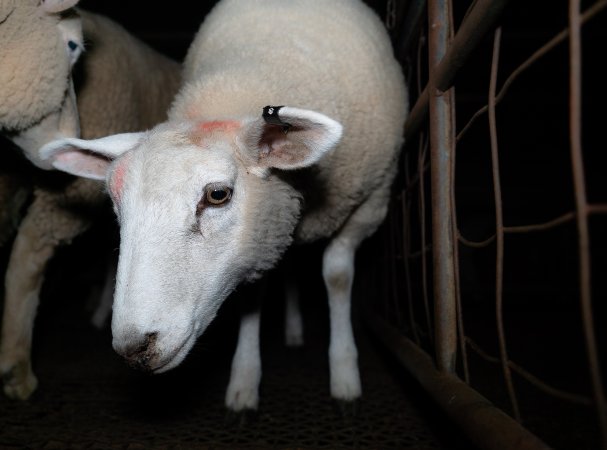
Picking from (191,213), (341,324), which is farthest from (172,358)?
(341,324)

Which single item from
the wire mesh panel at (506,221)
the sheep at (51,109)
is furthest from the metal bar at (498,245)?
the sheep at (51,109)

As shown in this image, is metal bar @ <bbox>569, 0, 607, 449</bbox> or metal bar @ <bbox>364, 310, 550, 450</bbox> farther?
metal bar @ <bbox>364, 310, 550, 450</bbox>

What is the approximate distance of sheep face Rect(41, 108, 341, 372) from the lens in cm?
129

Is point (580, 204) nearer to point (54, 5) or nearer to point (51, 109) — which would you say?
Result: point (51, 109)

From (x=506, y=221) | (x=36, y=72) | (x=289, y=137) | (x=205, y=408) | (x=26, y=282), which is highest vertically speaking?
(x=36, y=72)

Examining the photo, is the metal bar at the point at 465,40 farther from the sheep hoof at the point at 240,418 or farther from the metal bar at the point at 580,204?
the sheep hoof at the point at 240,418

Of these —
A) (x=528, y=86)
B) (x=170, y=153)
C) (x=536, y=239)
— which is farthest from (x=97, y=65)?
(x=536, y=239)

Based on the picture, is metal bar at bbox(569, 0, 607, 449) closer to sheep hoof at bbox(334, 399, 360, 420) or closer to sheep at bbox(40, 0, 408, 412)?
sheep at bbox(40, 0, 408, 412)

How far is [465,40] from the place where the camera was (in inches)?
55.4

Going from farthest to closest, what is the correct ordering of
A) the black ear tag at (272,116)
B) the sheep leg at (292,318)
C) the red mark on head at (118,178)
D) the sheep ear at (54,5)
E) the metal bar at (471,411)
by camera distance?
the sheep leg at (292,318), the sheep ear at (54,5), the red mark on head at (118,178), the black ear tag at (272,116), the metal bar at (471,411)

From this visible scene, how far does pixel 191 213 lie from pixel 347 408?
46.6 inches

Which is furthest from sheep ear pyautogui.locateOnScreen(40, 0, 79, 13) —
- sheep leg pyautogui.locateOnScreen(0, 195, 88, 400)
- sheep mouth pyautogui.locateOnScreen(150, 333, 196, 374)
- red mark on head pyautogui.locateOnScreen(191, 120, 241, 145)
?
sheep mouth pyautogui.locateOnScreen(150, 333, 196, 374)

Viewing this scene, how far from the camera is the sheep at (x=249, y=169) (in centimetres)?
134

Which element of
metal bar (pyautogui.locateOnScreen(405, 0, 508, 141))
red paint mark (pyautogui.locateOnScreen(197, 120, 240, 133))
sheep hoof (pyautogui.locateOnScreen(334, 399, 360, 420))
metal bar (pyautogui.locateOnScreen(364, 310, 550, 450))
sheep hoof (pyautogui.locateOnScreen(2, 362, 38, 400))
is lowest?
sheep hoof (pyautogui.locateOnScreen(334, 399, 360, 420))
